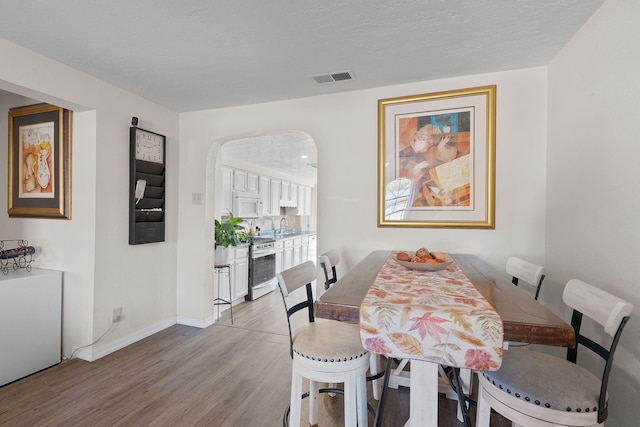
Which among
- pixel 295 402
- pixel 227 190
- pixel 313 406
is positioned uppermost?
pixel 227 190

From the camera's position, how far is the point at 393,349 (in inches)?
44.2

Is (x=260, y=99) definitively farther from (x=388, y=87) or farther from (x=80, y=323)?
(x=80, y=323)

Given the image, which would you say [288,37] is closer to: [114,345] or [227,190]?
[114,345]

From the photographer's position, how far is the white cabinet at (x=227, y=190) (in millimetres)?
4887

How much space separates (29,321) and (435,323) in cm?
310

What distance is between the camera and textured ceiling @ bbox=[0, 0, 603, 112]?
1705mm

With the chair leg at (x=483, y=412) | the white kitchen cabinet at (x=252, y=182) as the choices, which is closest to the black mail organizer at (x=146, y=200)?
the white kitchen cabinet at (x=252, y=182)

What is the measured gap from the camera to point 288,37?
1988mm

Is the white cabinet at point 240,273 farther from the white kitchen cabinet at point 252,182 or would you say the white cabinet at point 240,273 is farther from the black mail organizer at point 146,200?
the white kitchen cabinet at point 252,182

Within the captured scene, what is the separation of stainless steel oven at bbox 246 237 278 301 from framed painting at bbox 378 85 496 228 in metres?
2.53

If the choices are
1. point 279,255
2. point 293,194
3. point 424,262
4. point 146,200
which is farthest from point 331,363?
point 293,194

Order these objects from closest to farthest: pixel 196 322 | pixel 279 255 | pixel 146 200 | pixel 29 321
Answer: pixel 29 321, pixel 146 200, pixel 196 322, pixel 279 255

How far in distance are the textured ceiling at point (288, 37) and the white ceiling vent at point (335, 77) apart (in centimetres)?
6

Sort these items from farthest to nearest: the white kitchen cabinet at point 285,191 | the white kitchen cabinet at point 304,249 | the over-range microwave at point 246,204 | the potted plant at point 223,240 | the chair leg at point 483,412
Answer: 1. the white kitchen cabinet at point 285,191
2. the white kitchen cabinet at point 304,249
3. the over-range microwave at point 246,204
4. the potted plant at point 223,240
5. the chair leg at point 483,412
